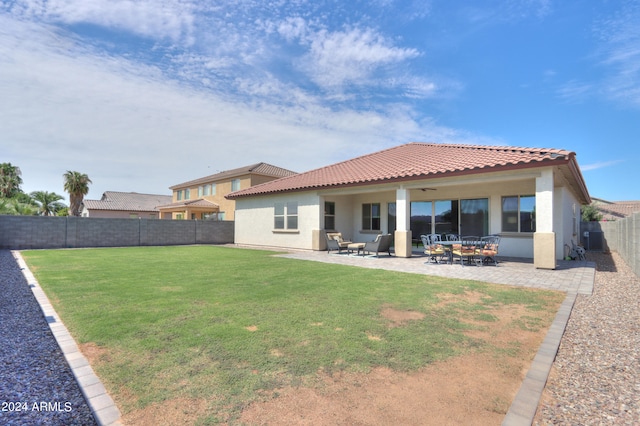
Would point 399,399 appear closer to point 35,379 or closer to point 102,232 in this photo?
point 35,379

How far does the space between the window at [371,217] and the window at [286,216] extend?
425cm

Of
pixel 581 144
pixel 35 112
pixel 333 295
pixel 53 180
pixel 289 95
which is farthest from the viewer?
pixel 53 180

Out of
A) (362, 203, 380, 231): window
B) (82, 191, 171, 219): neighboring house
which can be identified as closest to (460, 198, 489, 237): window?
(362, 203, 380, 231): window

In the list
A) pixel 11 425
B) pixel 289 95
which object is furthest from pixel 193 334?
pixel 289 95

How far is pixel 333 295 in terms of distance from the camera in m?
6.78

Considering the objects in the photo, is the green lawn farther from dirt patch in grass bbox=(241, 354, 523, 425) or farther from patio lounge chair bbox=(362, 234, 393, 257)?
patio lounge chair bbox=(362, 234, 393, 257)

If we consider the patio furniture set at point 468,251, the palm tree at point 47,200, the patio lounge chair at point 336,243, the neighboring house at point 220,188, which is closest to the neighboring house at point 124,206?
the palm tree at point 47,200

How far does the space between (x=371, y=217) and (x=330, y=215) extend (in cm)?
259

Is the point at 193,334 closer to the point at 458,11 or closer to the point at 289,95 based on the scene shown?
the point at 458,11

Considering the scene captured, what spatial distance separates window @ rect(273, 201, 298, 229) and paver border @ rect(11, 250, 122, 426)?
1435 cm

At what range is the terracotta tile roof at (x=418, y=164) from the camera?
11195mm

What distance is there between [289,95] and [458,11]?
9033mm

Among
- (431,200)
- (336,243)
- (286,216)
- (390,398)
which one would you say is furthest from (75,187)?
(390,398)

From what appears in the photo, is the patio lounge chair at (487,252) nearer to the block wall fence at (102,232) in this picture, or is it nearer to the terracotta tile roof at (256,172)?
the block wall fence at (102,232)
